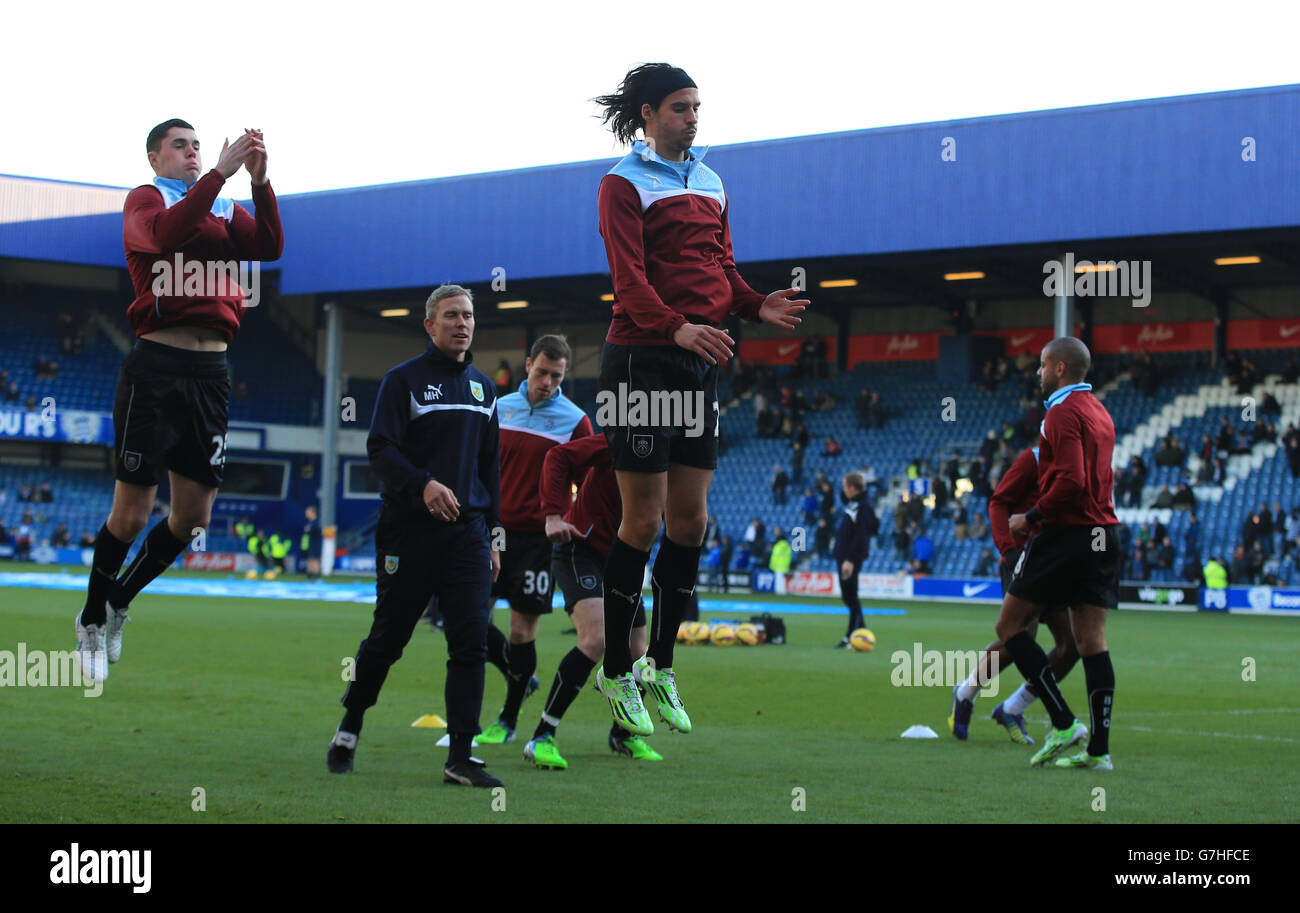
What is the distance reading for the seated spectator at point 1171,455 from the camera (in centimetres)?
3447

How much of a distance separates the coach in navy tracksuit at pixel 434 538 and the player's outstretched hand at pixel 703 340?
2.43 metres

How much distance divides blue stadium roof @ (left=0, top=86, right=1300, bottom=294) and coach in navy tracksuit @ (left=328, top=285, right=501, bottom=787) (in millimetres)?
24891

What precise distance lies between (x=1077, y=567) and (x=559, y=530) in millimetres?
2998

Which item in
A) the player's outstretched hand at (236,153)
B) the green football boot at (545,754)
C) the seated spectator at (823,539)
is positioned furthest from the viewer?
the seated spectator at (823,539)

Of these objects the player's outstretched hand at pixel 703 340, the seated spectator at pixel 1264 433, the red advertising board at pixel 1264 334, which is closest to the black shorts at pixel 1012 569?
the player's outstretched hand at pixel 703 340

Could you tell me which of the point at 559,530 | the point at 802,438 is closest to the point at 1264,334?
the point at 802,438

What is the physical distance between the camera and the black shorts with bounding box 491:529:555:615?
30.3ft

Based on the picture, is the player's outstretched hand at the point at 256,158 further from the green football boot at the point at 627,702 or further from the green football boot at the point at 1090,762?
the green football boot at the point at 1090,762

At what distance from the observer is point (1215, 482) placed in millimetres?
33625

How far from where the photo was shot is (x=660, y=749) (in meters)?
8.94

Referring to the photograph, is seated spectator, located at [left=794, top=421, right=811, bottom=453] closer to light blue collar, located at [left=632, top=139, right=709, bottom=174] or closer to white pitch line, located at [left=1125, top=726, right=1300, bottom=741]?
white pitch line, located at [left=1125, top=726, right=1300, bottom=741]

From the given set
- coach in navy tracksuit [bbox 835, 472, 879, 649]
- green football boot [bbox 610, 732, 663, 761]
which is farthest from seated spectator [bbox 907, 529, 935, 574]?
green football boot [bbox 610, 732, 663, 761]

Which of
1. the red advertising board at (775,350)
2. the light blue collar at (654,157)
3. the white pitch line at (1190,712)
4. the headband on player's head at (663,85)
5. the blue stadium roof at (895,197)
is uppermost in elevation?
the blue stadium roof at (895,197)
